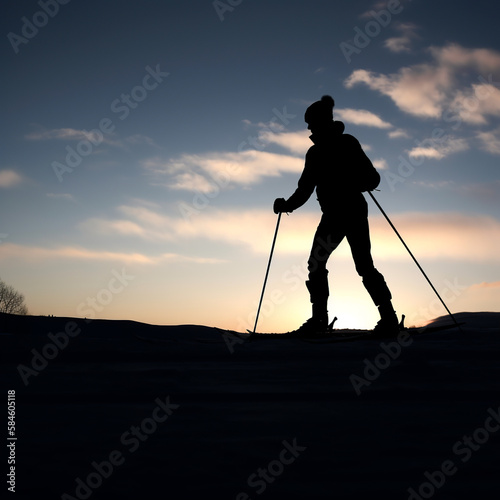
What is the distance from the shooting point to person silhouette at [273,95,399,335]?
552 centimetres

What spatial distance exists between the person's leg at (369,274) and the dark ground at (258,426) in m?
1.71

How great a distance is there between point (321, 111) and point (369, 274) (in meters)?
1.82

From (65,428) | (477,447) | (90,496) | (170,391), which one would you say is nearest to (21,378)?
(170,391)

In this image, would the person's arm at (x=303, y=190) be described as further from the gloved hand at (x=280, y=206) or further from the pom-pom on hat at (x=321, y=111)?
the pom-pom on hat at (x=321, y=111)

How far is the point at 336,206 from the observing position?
571 centimetres

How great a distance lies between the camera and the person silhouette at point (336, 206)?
5521 millimetres

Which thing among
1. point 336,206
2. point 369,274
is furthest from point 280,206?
point 369,274

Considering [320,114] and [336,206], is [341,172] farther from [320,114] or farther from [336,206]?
[320,114]

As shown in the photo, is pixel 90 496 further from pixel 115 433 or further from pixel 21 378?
pixel 21 378

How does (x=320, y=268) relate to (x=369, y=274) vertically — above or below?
above

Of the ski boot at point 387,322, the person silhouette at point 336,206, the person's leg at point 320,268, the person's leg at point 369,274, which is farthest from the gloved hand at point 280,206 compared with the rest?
the ski boot at point 387,322

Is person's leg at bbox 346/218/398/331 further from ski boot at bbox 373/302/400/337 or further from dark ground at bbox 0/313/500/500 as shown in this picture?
dark ground at bbox 0/313/500/500

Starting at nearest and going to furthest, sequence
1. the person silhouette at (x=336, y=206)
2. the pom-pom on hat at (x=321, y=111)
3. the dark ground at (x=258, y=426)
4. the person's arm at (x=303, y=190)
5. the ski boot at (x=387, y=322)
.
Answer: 1. the dark ground at (x=258, y=426)
2. the ski boot at (x=387, y=322)
3. the person silhouette at (x=336, y=206)
4. the pom-pom on hat at (x=321, y=111)
5. the person's arm at (x=303, y=190)

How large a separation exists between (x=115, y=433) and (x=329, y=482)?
0.83 meters
